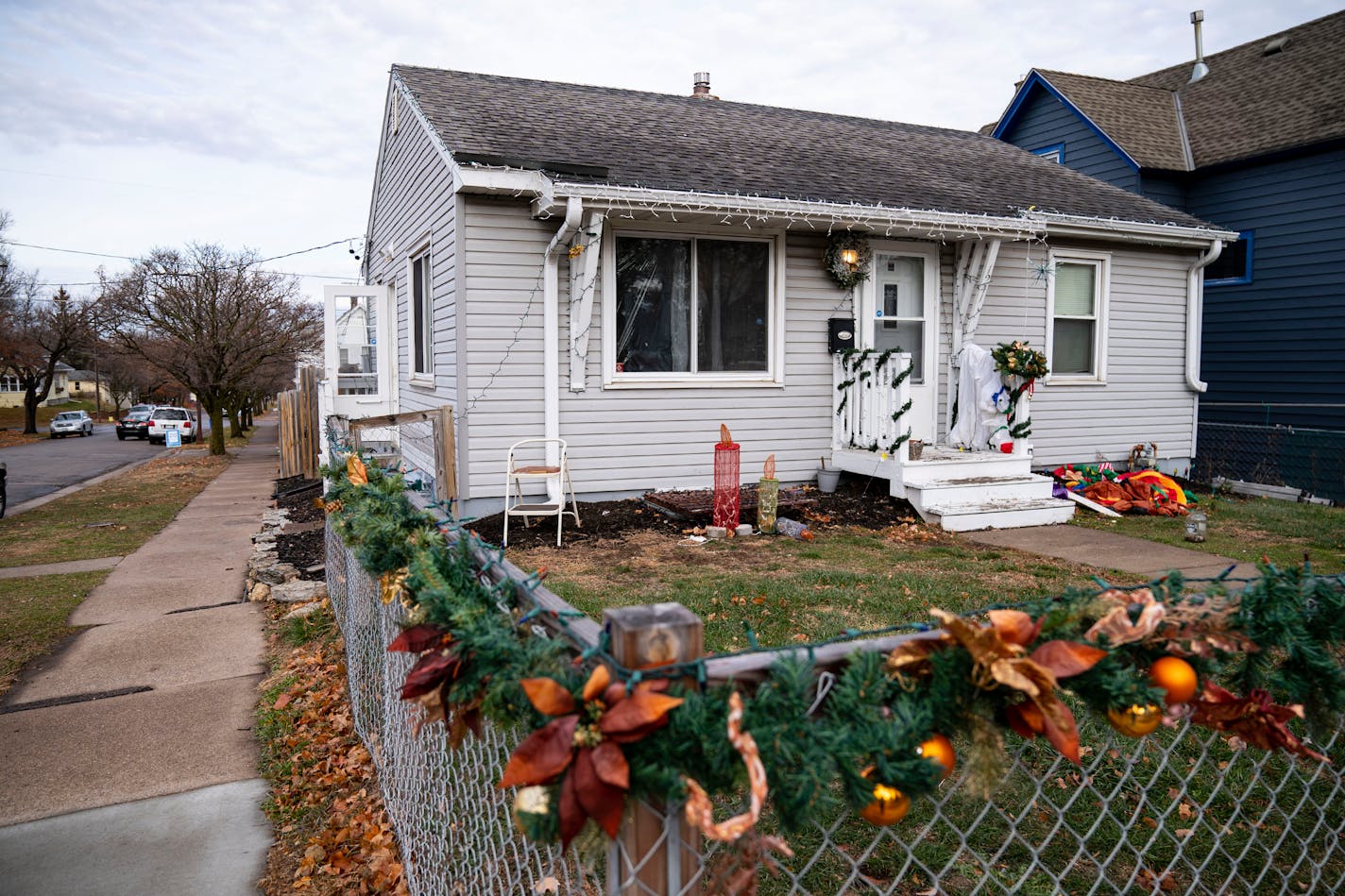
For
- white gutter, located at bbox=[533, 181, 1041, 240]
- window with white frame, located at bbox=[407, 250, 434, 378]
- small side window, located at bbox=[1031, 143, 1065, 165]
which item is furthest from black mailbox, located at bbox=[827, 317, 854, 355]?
small side window, located at bbox=[1031, 143, 1065, 165]

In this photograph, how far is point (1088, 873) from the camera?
2.74 metres

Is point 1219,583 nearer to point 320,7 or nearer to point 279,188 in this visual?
point 320,7

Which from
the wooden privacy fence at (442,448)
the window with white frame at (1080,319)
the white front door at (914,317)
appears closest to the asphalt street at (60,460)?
the wooden privacy fence at (442,448)

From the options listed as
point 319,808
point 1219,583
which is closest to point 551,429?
point 319,808

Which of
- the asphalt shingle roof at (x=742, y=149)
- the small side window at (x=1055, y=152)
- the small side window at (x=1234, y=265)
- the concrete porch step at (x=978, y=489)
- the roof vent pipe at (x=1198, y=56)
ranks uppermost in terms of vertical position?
the roof vent pipe at (x=1198, y=56)

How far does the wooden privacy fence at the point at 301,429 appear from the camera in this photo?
1429cm

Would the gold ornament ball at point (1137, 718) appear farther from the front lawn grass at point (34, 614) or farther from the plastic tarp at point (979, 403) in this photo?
the plastic tarp at point (979, 403)

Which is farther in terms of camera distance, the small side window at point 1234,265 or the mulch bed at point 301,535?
the small side window at point 1234,265

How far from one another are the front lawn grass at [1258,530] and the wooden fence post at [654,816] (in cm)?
→ 680

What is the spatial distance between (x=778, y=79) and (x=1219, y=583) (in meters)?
46.7

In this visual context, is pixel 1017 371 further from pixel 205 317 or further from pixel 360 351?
pixel 205 317

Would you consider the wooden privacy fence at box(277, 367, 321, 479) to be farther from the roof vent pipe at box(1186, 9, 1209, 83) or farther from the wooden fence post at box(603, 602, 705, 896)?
the roof vent pipe at box(1186, 9, 1209, 83)

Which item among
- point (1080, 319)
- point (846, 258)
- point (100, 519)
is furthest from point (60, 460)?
point (1080, 319)

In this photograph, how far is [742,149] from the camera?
33.9 ft
